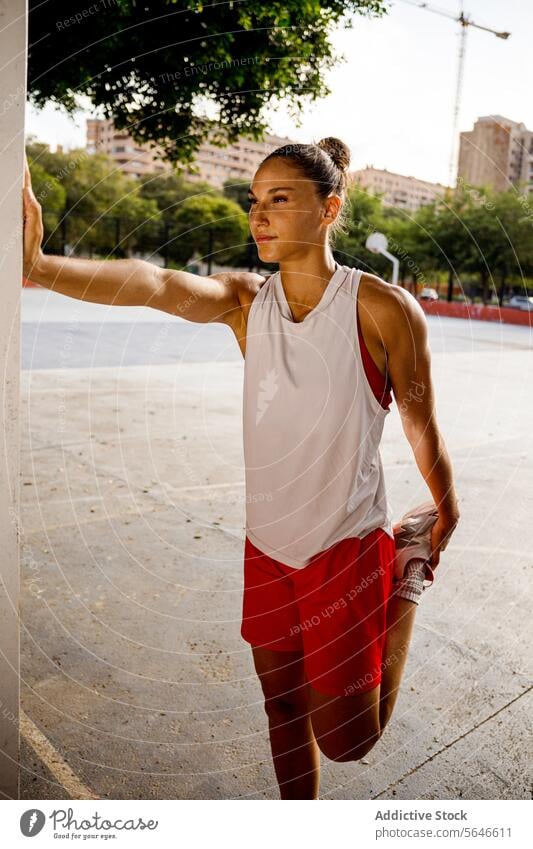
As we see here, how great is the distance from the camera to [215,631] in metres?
3.85

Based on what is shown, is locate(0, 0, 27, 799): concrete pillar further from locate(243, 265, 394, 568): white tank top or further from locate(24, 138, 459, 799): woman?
locate(243, 265, 394, 568): white tank top

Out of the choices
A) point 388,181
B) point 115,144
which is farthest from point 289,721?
point 115,144

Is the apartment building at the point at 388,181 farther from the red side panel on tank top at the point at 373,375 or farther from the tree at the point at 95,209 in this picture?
the tree at the point at 95,209

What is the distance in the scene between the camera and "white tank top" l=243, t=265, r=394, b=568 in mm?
2002

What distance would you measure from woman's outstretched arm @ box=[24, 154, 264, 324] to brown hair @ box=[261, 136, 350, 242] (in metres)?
0.32

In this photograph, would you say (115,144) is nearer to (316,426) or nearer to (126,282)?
(126,282)

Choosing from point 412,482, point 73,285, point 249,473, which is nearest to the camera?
point 73,285

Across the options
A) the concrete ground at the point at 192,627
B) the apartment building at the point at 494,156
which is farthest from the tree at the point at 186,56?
the apartment building at the point at 494,156

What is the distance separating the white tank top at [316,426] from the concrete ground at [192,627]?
1111mm

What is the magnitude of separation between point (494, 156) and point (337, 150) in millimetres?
28820

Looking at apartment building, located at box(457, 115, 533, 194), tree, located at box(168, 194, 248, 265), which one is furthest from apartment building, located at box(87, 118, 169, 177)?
apartment building, located at box(457, 115, 533, 194)

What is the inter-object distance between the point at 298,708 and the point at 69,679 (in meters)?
1.37

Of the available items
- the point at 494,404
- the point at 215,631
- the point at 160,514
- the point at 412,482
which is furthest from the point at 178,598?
the point at 494,404
